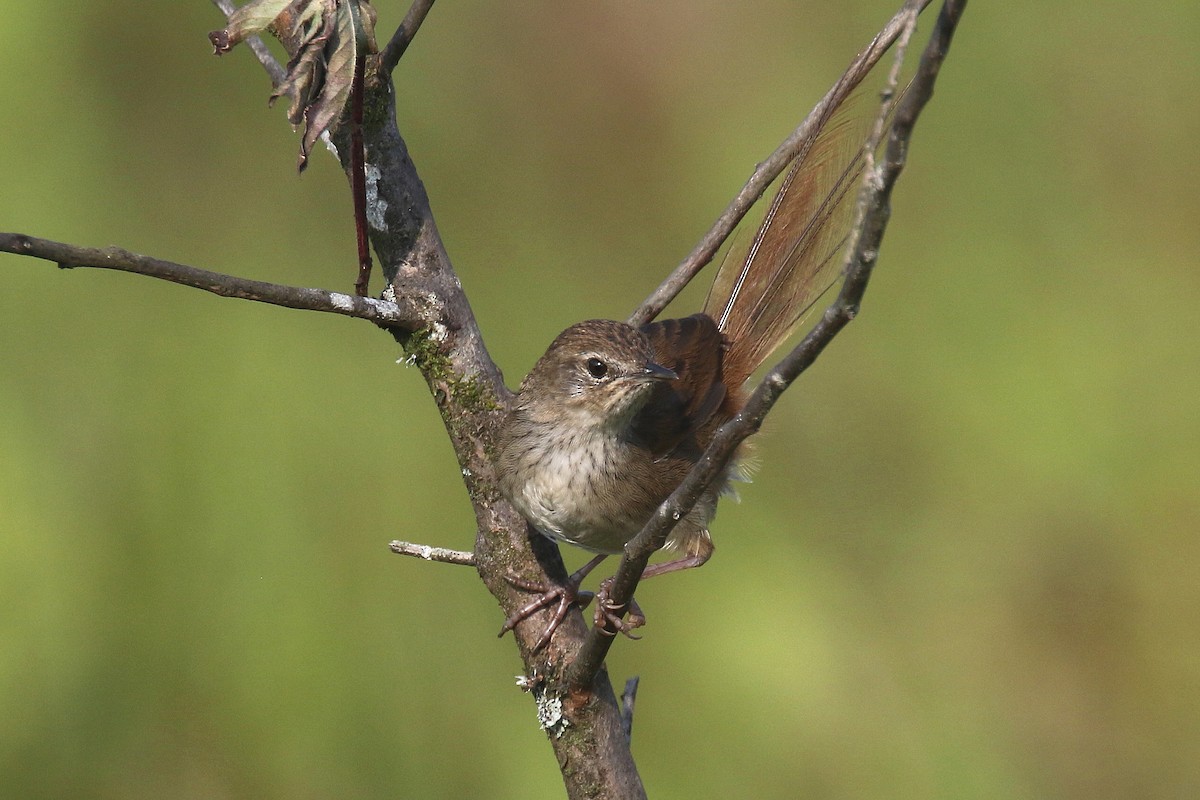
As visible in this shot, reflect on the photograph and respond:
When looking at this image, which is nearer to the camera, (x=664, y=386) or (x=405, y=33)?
(x=405, y=33)

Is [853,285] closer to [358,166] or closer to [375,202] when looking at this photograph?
[358,166]

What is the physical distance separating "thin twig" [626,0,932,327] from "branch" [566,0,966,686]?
18 cm

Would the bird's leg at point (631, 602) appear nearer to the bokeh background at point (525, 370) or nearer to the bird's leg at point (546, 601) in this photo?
the bird's leg at point (546, 601)

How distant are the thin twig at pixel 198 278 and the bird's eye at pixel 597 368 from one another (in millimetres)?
883

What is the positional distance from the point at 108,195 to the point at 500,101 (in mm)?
1760

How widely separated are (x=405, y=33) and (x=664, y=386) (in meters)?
1.40

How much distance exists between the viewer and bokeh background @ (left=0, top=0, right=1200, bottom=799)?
149 inches

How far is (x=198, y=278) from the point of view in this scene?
174 centimetres

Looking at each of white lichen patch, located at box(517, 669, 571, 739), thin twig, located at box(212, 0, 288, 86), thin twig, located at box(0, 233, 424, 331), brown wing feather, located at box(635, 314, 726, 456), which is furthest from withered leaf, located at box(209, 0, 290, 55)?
brown wing feather, located at box(635, 314, 726, 456)

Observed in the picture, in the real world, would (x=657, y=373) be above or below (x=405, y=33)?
below

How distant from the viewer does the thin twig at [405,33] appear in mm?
2113

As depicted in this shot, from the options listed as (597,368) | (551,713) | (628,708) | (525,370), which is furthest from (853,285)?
(525,370)

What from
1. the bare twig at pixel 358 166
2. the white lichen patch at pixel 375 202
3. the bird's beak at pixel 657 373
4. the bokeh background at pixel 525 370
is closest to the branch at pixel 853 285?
the bare twig at pixel 358 166

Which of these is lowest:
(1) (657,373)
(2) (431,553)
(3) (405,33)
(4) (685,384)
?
(2) (431,553)
